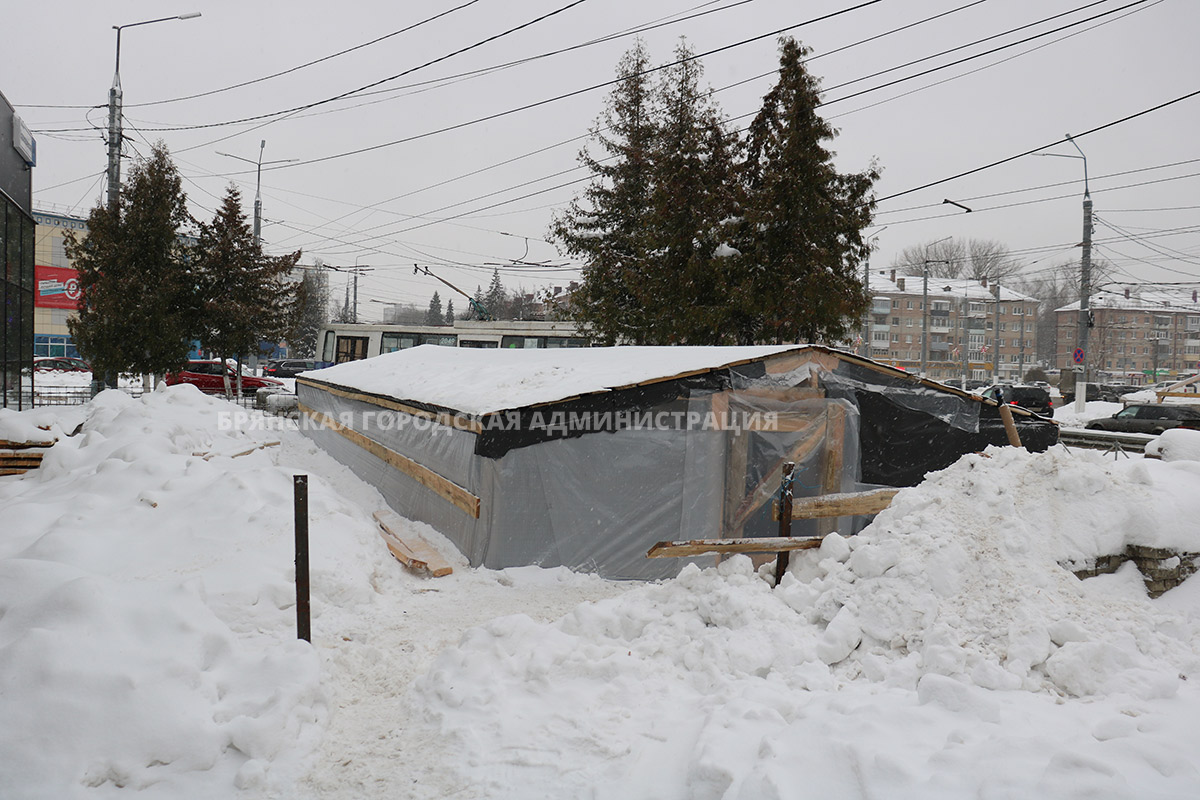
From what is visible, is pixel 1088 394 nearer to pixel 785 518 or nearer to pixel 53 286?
pixel 785 518

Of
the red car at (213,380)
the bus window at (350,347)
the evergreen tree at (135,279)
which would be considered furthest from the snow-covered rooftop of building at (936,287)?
the evergreen tree at (135,279)

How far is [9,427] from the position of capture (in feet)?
36.8

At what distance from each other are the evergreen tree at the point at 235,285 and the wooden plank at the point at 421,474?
12.0 m

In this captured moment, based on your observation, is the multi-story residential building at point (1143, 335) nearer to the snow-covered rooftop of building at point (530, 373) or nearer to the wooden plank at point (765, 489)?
the snow-covered rooftop of building at point (530, 373)

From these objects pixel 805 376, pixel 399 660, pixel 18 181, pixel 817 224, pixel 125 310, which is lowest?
pixel 399 660

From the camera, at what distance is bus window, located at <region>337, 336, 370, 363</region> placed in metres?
31.2

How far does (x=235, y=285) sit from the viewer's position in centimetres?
2283

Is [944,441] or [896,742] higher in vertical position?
[944,441]

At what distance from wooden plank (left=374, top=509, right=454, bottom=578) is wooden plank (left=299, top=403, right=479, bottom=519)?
57 cm

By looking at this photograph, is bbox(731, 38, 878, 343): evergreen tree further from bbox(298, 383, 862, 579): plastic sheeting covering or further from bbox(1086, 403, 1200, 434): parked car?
bbox(1086, 403, 1200, 434): parked car

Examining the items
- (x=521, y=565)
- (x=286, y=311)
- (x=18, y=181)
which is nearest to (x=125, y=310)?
(x=18, y=181)

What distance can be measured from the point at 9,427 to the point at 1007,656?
13.8m

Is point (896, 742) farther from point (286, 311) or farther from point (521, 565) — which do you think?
point (286, 311)

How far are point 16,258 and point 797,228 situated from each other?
17.5m
